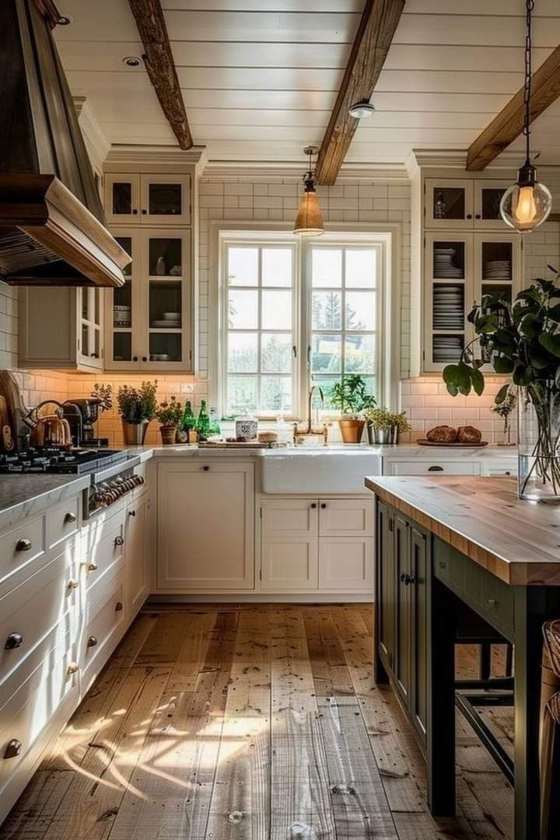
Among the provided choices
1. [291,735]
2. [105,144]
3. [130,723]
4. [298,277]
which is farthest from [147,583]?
[105,144]

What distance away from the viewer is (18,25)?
240cm

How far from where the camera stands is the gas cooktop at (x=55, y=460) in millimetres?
2436

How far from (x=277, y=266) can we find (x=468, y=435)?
180cm

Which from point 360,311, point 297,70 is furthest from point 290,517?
point 297,70

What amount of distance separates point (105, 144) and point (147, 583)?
8.87 ft

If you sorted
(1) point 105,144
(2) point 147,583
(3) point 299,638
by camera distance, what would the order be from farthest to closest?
(1) point 105,144 → (2) point 147,583 → (3) point 299,638

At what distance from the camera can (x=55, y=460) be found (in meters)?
2.62

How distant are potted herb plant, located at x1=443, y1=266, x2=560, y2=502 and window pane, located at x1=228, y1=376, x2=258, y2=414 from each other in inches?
106

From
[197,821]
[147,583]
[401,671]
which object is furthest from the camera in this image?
[147,583]

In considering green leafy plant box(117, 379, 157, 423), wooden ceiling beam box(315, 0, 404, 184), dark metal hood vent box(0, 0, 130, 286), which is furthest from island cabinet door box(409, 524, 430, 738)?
green leafy plant box(117, 379, 157, 423)

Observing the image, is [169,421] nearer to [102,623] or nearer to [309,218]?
[309,218]

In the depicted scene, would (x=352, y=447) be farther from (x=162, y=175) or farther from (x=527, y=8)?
(x=527, y=8)

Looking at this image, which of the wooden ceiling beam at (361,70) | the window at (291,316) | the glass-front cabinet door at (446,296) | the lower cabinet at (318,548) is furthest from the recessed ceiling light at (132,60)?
the lower cabinet at (318,548)

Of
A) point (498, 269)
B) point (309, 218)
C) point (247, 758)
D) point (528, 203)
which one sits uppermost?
point (309, 218)
